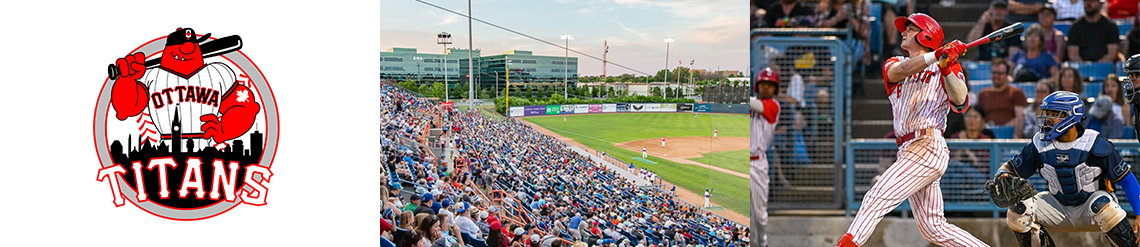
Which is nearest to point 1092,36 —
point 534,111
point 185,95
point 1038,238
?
point 1038,238

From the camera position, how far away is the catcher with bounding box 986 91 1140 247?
2.83 m

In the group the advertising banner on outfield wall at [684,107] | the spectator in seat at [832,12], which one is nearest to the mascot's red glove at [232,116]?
the advertising banner on outfield wall at [684,107]

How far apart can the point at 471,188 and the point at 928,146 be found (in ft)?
8.13

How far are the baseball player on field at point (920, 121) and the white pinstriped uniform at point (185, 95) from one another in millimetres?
3545

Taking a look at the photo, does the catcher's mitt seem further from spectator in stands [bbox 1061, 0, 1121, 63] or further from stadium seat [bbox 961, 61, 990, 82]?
spectator in stands [bbox 1061, 0, 1121, 63]

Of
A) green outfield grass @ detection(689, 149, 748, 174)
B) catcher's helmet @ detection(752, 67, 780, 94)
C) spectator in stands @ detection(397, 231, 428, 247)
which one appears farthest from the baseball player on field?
spectator in stands @ detection(397, 231, 428, 247)

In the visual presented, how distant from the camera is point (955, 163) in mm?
3340

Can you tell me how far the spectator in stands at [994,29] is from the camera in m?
3.25

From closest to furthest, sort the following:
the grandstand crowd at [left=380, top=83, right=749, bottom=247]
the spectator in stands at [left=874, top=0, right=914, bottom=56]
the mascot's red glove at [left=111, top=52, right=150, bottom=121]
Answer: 1. the spectator in stands at [left=874, top=0, right=914, bottom=56]
2. the grandstand crowd at [left=380, top=83, right=749, bottom=247]
3. the mascot's red glove at [left=111, top=52, right=150, bottom=121]

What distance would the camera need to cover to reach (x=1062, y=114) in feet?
9.27

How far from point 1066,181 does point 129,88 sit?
4928 mm

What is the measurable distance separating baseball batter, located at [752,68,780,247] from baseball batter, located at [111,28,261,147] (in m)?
2.98

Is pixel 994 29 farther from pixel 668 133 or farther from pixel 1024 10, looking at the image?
pixel 668 133

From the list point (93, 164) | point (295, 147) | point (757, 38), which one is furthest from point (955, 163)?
point (93, 164)
